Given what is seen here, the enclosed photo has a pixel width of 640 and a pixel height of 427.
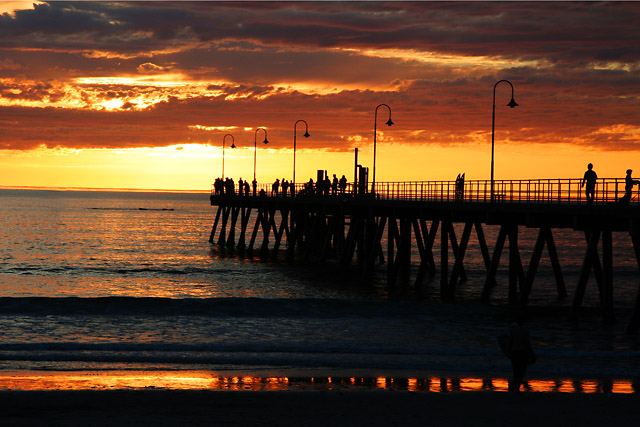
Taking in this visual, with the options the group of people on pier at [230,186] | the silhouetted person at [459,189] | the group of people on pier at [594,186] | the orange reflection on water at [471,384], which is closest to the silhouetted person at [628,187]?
the group of people on pier at [594,186]

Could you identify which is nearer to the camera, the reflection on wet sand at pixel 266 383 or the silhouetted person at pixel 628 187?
the reflection on wet sand at pixel 266 383

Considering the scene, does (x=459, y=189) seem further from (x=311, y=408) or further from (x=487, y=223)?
(x=311, y=408)

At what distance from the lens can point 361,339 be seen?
19.9m

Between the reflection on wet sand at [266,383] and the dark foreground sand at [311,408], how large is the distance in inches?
15.6

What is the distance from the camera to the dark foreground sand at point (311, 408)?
11750 mm

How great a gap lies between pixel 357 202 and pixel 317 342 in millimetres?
20485

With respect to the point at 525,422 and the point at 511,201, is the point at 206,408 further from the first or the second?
the point at 511,201

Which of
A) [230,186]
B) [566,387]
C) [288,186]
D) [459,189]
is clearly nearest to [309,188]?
[288,186]

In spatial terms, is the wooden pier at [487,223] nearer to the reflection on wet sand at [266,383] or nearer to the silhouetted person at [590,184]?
the silhouetted person at [590,184]

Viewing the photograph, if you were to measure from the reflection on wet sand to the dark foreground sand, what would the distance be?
397mm

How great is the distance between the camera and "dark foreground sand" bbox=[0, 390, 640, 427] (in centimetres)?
1175

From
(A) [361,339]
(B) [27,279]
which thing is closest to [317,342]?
(A) [361,339]

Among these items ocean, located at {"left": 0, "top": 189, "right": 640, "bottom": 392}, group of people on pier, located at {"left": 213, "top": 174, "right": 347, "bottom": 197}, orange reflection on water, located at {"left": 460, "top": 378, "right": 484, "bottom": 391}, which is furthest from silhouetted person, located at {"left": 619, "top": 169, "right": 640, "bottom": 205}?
group of people on pier, located at {"left": 213, "top": 174, "right": 347, "bottom": 197}

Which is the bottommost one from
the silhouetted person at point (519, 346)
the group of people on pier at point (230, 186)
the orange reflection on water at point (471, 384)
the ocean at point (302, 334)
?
the ocean at point (302, 334)
